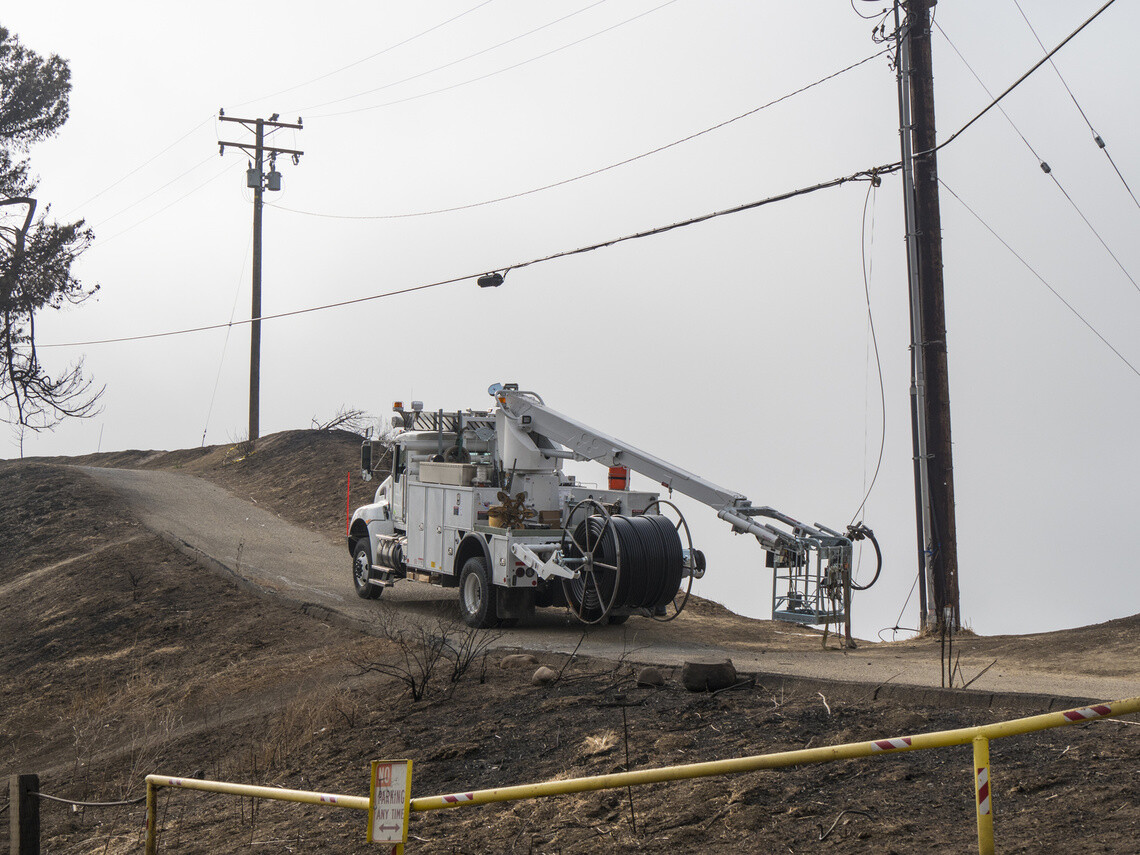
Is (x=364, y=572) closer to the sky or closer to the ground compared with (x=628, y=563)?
closer to the ground

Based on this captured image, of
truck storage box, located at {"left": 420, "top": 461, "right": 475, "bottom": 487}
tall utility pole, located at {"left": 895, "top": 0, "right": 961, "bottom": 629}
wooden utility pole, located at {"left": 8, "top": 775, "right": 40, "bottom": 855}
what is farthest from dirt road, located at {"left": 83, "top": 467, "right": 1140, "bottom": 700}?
wooden utility pole, located at {"left": 8, "top": 775, "right": 40, "bottom": 855}

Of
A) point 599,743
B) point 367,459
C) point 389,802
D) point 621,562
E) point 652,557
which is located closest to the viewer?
point 389,802

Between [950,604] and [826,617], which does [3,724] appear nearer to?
[826,617]

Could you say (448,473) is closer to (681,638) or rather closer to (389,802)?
(681,638)

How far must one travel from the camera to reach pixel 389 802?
535 cm

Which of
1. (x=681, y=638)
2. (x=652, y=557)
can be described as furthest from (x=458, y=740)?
(x=681, y=638)

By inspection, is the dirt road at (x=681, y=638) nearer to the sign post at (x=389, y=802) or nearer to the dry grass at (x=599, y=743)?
the dry grass at (x=599, y=743)

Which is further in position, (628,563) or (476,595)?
(476,595)

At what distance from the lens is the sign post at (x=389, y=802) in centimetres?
531

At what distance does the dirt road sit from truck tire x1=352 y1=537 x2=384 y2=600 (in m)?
0.27

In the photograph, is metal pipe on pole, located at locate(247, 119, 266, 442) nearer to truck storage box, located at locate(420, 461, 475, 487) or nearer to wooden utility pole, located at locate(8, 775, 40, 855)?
truck storage box, located at locate(420, 461, 475, 487)

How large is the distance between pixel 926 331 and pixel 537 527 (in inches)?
243

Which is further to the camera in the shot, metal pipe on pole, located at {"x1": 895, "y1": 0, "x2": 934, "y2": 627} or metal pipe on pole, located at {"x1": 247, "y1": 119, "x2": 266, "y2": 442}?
metal pipe on pole, located at {"x1": 247, "y1": 119, "x2": 266, "y2": 442}

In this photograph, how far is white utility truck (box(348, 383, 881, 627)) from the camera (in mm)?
13086
